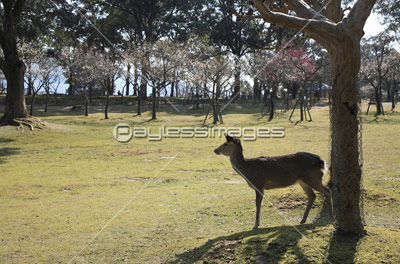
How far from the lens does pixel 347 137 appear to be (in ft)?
15.3

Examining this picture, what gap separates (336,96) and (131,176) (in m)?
8.40

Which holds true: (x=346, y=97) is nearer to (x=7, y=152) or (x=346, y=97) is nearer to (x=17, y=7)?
(x=7, y=152)

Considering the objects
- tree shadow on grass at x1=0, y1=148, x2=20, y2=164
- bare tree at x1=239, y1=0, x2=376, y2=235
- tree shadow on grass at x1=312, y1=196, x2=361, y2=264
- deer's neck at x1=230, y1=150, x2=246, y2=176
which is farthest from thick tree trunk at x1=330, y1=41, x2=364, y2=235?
tree shadow on grass at x1=0, y1=148, x2=20, y2=164

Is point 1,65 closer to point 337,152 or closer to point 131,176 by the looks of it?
point 131,176

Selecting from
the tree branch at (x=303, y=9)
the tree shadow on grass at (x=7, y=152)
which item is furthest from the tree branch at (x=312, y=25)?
the tree shadow on grass at (x=7, y=152)

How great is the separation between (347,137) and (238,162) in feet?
7.75

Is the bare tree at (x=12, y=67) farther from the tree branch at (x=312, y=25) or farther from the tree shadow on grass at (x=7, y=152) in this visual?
the tree branch at (x=312, y=25)

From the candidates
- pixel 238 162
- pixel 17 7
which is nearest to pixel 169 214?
pixel 238 162

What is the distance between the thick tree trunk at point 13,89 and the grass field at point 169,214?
8511 mm

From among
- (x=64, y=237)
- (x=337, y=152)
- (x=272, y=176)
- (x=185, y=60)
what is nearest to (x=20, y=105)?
(x=64, y=237)

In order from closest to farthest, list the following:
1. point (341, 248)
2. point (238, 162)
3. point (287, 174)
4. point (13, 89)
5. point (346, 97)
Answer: point (341, 248) → point (346, 97) → point (287, 174) → point (238, 162) → point (13, 89)

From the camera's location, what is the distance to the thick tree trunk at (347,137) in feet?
14.8

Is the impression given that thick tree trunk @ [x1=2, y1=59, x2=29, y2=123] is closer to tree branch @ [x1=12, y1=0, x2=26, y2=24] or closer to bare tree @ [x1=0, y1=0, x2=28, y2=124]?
bare tree @ [x1=0, y1=0, x2=28, y2=124]

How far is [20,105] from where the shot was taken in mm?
23250
